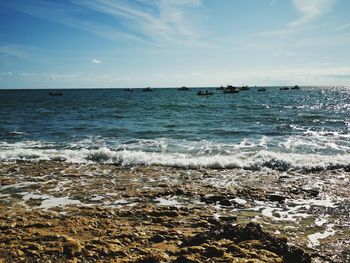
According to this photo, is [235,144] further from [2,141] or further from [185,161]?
[2,141]

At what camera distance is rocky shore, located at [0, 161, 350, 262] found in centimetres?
699

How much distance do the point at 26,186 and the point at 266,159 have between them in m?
12.5

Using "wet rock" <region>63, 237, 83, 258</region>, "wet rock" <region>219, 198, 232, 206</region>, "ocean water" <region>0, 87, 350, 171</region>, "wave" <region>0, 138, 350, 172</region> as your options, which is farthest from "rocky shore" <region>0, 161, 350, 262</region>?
"ocean water" <region>0, 87, 350, 171</region>

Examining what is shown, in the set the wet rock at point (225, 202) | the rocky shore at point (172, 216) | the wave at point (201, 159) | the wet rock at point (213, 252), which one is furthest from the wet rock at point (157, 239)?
the wave at point (201, 159)

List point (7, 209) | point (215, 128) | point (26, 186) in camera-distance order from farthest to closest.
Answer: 1. point (215, 128)
2. point (26, 186)
3. point (7, 209)

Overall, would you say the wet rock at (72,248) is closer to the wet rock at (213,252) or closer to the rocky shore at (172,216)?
the rocky shore at (172,216)

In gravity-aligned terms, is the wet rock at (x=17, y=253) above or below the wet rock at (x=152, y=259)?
above

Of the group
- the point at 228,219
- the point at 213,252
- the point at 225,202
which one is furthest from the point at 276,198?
the point at 213,252

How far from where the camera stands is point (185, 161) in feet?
58.1

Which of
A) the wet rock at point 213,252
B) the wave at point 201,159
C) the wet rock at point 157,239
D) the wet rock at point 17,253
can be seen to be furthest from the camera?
the wave at point 201,159

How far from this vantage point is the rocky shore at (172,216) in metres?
6.99

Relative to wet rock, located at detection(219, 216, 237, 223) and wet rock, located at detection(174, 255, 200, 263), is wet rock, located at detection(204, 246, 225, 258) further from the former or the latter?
wet rock, located at detection(219, 216, 237, 223)

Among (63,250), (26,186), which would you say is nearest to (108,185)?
(26,186)

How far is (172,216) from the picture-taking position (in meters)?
9.52
